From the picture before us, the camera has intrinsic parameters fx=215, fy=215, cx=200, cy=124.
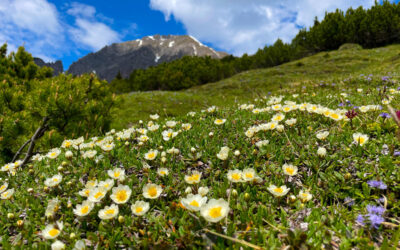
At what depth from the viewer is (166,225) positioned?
1798 millimetres

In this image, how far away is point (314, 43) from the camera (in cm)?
5966

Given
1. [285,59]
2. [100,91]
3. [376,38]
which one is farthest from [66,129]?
[376,38]

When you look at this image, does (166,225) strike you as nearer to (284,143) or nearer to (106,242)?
(106,242)

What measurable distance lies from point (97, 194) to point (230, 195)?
1222 millimetres

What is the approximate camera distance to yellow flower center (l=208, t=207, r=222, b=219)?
153cm

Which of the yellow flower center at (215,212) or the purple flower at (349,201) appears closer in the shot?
the yellow flower center at (215,212)

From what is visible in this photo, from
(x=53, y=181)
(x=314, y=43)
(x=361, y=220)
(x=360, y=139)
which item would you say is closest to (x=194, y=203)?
(x=361, y=220)

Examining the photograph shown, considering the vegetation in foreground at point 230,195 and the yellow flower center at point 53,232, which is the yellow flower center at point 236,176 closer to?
the vegetation in foreground at point 230,195

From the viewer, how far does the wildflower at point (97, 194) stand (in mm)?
1892

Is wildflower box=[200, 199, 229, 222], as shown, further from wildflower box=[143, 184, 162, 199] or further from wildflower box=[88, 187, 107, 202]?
wildflower box=[88, 187, 107, 202]

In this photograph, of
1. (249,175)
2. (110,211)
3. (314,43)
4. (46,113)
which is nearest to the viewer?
(110,211)

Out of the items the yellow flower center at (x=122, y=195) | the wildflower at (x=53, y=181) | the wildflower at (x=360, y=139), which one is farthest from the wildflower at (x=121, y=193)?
the wildflower at (x=360, y=139)

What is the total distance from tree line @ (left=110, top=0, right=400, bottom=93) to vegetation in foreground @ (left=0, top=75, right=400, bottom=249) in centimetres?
5245

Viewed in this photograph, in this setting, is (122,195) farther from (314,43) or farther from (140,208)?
(314,43)
